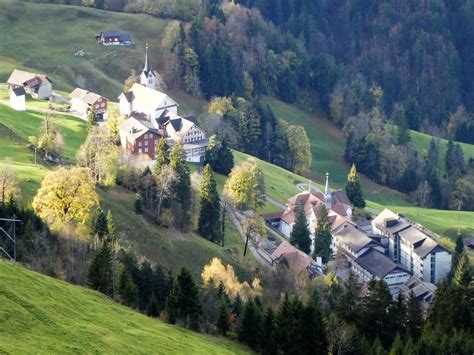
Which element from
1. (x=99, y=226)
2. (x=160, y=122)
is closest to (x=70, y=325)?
(x=99, y=226)

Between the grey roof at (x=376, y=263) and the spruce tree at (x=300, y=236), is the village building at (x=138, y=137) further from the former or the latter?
the grey roof at (x=376, y=263)

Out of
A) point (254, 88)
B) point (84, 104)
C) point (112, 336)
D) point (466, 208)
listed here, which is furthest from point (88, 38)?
point (112, 336)

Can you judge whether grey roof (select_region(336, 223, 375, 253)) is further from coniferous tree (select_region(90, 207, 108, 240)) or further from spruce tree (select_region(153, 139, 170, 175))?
coniferous tree (select_region(90, 207, 108, 240))

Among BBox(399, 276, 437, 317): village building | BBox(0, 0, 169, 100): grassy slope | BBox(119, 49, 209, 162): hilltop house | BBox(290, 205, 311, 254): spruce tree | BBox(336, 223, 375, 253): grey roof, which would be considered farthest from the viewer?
BBox(0, 0, 169, 100): grassy slope

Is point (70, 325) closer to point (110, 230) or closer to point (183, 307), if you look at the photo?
point (183, 307)

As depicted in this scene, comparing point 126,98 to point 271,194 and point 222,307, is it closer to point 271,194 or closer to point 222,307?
point 271,194

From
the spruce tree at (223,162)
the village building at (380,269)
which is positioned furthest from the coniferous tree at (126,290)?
the spruce tree at (223,162)

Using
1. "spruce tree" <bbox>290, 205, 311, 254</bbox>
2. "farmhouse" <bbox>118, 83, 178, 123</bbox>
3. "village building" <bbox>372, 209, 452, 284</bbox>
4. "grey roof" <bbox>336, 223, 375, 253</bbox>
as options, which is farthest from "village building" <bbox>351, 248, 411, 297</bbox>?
"farmhouse" <bbox>118, 83, 178, 123</bbox>
